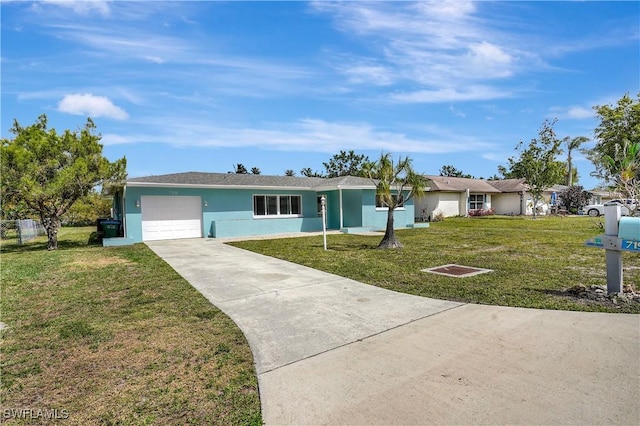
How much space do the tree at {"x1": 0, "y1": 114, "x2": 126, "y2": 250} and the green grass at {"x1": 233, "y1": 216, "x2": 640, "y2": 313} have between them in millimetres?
6844

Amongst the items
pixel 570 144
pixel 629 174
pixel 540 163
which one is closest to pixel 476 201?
pixel 540 163

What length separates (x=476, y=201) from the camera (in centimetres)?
3534

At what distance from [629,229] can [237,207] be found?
54.7 feet

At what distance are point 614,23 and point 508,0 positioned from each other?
388 centimetres

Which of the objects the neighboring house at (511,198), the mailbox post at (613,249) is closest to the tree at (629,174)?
the mailbox post at (613,249)

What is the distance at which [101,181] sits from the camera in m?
15.0

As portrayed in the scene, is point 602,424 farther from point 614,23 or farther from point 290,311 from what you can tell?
point 614,23

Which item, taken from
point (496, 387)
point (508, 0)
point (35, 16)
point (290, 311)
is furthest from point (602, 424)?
point (35, 16)

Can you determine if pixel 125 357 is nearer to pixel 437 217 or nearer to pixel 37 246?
pixel 37 246

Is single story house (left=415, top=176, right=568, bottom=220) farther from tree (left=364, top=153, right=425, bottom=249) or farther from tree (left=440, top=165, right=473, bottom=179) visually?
tree (left=440, top=165, right=473, bottom=179)

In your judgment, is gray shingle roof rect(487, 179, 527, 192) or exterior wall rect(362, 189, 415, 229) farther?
gray shingle roof rect(487, 179, 527, 192)

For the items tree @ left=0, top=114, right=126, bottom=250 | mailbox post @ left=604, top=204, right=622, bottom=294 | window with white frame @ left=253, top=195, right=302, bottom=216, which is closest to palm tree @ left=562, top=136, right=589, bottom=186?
window with white frame @ left=253, top=195, right=302, bottom=216

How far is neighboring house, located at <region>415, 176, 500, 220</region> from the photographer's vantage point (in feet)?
101

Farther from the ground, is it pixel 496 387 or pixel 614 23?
pixel 614 23
